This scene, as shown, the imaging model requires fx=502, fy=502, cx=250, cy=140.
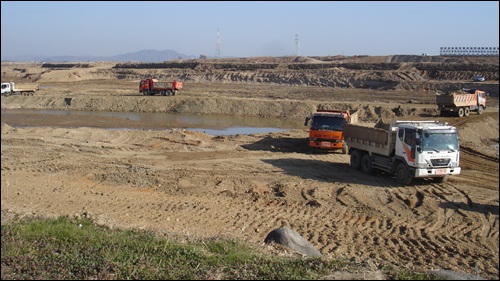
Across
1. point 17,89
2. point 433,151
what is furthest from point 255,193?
point 17,89

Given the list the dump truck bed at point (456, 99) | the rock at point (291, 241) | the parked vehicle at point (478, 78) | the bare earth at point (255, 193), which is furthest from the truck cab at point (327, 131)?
the parked vehicle at point (478, 78)

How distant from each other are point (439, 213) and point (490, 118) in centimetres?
2180

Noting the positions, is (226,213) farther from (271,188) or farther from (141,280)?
(141,280)

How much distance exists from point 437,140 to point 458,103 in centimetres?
2131

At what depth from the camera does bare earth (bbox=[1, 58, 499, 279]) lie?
453 inches

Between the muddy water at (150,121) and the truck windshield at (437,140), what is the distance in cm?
1992

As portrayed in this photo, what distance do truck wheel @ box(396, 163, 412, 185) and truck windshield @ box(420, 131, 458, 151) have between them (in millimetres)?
1091

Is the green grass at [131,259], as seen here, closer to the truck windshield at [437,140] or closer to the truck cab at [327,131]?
the truck windshield at [437,140]

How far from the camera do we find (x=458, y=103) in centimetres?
3450

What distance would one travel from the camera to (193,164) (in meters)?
20.4

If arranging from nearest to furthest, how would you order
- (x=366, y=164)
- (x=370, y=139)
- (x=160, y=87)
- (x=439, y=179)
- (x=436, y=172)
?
(x=436, y=172) → (x=439, y=179) → (x=370, y=139) → (x=366, y=164) → (x=160, y=87)

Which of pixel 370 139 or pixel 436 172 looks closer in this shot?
pixel 436 172

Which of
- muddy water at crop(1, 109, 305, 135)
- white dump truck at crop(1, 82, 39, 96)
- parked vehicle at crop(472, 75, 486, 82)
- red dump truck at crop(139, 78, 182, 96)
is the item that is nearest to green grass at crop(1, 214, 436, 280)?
muddy water at crop(1, 109, 305, 135)

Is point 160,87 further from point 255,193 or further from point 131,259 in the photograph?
point 131,259
